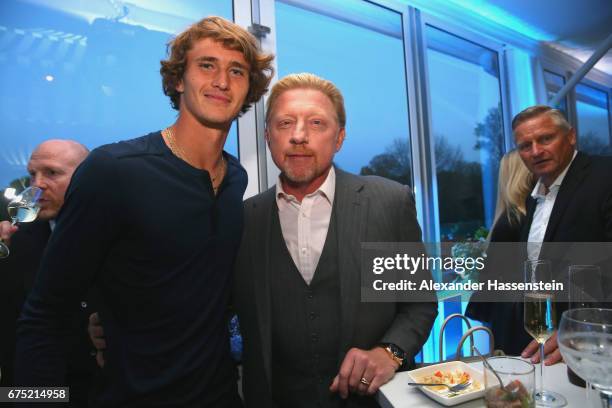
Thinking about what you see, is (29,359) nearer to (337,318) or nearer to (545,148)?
(337,318)

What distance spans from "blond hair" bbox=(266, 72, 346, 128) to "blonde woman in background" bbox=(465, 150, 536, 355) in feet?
5.44

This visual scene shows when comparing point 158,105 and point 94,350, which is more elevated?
point 158,105

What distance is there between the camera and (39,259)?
1.61 meters

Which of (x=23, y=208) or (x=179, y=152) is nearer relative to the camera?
(x=179, y=152)

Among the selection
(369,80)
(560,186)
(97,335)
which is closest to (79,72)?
(97,335)

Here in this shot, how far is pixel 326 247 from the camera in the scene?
1.40 m

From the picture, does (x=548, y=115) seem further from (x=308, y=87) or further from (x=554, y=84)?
(x=554, y=84)

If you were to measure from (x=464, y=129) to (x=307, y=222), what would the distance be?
327 centimetres

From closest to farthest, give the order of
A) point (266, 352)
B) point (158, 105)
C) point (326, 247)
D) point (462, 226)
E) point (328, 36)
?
point (266, 352), point (326, 247), point (158, 105), point (328, 36), point (462, 226)

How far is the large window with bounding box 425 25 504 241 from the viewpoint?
3.83m

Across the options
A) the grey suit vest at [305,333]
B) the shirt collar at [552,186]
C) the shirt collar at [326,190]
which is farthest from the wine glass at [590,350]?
the shirt collar at [552,186]

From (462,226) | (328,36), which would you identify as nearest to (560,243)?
(462,226)

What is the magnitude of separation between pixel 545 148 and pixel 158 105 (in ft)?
7.59

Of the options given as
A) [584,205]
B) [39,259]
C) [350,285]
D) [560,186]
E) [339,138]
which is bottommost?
[350,285]
